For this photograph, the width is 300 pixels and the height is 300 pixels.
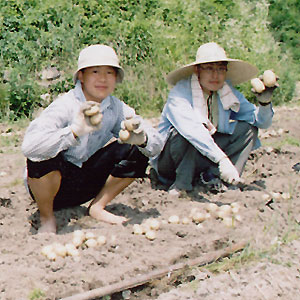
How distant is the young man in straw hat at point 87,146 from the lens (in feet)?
9.73

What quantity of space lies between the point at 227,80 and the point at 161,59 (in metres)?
2.97

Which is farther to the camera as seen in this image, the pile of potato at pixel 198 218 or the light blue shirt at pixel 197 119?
the light blue shirt at pixel 197 119

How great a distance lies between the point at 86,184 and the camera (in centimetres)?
344

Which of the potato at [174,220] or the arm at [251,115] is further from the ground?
the arm at [251,115]

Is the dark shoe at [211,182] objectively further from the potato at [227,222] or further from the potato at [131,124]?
the potato at [131,124]

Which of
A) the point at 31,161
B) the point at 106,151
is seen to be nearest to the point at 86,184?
the point at 106,151

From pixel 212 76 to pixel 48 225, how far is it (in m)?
1.50

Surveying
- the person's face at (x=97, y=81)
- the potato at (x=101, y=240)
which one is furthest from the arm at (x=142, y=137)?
the potato at (x=101, y=240)

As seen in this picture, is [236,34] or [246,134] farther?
[236,34]

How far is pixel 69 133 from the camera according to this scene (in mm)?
2934

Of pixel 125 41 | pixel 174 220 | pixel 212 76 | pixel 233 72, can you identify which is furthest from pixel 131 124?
pixel 125 41

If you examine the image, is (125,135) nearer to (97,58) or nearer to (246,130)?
(97,58)

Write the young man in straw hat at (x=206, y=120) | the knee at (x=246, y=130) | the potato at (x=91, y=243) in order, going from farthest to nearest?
1. the knee at (x=246, y=130)
2. the young man in straw hat at (x=206, y=120)
3. the potato at (x=91, y=243)

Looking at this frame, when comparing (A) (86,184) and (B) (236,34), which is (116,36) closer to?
(B) (236,34)
